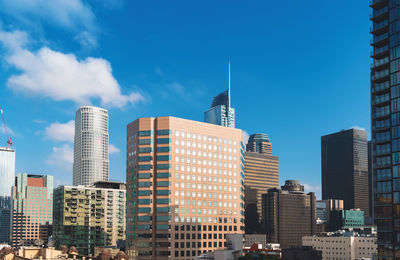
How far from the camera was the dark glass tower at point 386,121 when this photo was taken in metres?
132

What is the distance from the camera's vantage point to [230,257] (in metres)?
136

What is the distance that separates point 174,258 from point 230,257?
227ft

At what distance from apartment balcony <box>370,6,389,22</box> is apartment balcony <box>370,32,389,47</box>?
5066mm

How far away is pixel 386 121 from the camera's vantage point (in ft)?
455

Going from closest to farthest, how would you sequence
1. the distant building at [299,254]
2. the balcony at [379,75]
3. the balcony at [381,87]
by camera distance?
the distant building at [299,254] → the balcony at [381,87] → the balcony at [379,75]

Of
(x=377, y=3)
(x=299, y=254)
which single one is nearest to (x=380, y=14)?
(x=377, y=3)

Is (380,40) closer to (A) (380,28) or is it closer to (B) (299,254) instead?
(A) (380,28)

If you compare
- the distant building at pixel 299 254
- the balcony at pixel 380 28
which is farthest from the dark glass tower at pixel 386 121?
the distant building at pixel 299 254

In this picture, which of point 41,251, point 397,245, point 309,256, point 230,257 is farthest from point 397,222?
point 41,251

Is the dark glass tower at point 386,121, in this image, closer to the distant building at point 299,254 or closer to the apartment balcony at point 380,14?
the apartment balcony at point 380,14

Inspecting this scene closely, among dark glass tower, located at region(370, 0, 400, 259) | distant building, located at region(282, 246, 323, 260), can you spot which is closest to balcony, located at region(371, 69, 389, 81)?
dark glass tower, located at region(370, 0, 400, 259)

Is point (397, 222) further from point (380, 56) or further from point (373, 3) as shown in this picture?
point (373, 3)

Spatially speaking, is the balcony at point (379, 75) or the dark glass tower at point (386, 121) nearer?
the dark glass tower at point (386, 121)

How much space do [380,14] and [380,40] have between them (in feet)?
25.7
